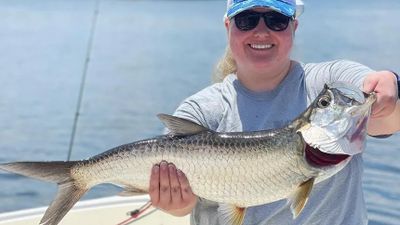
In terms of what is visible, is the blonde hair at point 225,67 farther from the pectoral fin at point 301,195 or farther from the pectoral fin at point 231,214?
the pectoral fin at point 301,195

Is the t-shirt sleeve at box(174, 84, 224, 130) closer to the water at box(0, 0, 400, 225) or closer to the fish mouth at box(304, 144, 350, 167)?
the fish mouth at box(304, 144, 350, 167)

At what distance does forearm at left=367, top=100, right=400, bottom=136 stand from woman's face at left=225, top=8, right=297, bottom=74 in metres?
0.51

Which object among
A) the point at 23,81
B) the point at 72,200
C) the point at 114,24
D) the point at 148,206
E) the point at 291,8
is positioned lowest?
the point at 148,206

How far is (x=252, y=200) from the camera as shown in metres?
2.78

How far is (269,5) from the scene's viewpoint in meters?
2.93

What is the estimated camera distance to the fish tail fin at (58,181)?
2895mm

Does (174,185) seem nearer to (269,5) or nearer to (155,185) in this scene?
(155,185)

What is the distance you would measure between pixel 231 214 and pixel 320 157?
0.53 metres

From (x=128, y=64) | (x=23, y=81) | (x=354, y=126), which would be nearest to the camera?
(x=354, y=126)

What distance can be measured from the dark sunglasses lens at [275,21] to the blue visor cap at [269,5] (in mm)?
25

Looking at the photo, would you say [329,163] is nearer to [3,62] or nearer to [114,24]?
[3,62]

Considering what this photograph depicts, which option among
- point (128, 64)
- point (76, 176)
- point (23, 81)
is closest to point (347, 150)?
point (76, 176)

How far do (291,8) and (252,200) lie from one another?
3.00 feet

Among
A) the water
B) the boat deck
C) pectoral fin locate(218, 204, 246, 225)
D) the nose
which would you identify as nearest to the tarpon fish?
pectoral fin locate(218, 204, 246, 225)
